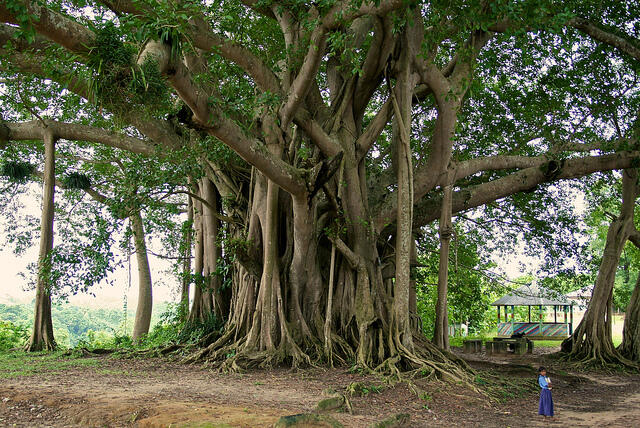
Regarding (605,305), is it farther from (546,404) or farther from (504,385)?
Answer: (546,404)

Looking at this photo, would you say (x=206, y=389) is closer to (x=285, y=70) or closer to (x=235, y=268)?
(x=235, y=268)

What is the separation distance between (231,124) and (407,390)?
3.73 metres

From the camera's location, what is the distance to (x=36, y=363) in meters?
8.37

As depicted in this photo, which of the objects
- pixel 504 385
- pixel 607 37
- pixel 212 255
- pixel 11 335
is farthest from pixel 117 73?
pixel 11 335

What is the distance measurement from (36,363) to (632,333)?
10923 millimetres

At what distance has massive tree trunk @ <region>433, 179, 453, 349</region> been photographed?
8.85 metres

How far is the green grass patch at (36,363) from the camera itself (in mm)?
7250

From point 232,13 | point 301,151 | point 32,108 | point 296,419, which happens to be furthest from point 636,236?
point 32,108

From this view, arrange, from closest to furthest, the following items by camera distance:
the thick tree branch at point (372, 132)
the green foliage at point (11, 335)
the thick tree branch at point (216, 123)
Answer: the thick tree branch at point (216, 123) → the thick tree branch at point (372, 132) → the green foliage at point (11, 335)

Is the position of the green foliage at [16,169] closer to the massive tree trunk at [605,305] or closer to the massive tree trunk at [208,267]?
the massive tree trunk at [208,267]

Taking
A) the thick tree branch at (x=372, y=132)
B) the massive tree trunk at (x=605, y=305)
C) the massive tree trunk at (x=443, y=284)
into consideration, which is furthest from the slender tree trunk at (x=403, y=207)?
the massive tree trunk at (x=605, y=305)

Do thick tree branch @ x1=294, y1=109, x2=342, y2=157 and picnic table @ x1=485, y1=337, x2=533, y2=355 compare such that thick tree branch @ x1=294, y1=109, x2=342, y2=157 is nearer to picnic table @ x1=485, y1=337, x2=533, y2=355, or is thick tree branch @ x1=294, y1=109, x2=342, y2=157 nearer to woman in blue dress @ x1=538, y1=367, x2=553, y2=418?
woman in blue dress @ x1=538, y1=367, x2=553, y2=418

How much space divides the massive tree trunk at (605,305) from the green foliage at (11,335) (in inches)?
440

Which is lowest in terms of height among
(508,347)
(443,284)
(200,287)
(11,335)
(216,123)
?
(508,347)
